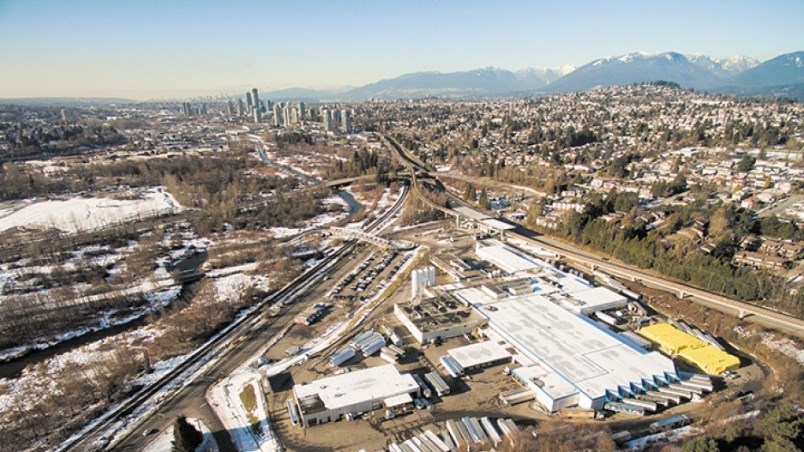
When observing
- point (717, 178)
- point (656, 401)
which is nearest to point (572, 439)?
point (656, 401)

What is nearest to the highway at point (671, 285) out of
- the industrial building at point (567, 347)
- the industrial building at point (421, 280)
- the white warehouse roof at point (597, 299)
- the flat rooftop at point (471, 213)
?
the flat rooftop at point (471, 213)

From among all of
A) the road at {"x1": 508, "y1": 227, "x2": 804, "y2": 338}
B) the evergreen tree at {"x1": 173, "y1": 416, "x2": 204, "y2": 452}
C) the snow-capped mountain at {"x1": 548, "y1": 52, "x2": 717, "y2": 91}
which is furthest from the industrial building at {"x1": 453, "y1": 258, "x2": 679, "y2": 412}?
the snow-capped mountain at {"x1": 548, "y1": 52, "x2": 717, "y2": 91}

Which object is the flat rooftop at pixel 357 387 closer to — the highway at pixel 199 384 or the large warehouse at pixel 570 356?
the highway at pixel 199 384

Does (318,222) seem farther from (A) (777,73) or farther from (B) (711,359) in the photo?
(A) (777,73)

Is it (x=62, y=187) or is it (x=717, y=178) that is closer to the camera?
(x=717, y=178)

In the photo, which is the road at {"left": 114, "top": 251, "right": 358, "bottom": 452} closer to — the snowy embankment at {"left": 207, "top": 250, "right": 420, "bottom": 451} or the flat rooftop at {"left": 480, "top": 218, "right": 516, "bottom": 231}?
the snowy embankment at {"left": 207, "top": 250, "right": 420, "bottom": 451}

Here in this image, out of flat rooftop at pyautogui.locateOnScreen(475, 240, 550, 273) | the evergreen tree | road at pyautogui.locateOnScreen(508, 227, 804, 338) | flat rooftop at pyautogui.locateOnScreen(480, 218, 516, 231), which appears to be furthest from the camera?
flat rooftop at pyautogui.locateOnScreen(480, 218, 516, 231)

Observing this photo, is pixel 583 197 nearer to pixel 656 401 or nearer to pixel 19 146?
pixel 656 401
